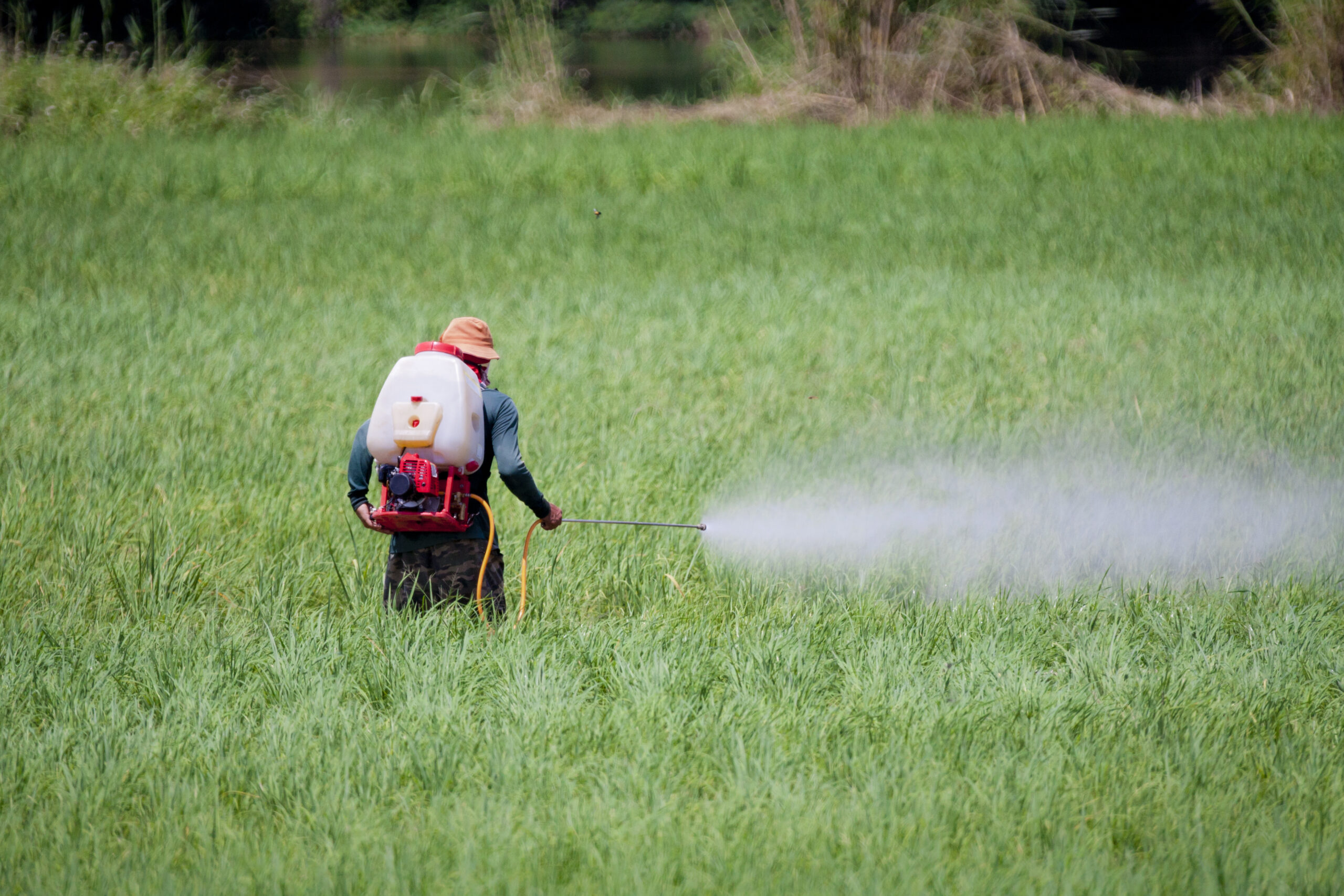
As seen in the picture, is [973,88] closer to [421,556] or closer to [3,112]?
[3,112]

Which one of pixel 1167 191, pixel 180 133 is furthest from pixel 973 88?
pixel 180 133

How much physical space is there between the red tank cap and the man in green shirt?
21mm

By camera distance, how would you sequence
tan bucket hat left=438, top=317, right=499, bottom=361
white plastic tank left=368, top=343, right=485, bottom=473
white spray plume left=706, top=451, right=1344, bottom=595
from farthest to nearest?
white spray plume left=706, top=451, right=1344, bottom=595 → tan bucket hat left=438, top=317, right=499, bottom=361 → white plastic tank left=368, top=343, right=485, bottom=473

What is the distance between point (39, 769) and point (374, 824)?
907 millimetres

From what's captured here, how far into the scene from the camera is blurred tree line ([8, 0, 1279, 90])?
69.8 ft

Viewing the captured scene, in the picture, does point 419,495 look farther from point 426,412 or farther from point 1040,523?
point 1040,523

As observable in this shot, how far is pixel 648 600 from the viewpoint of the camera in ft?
14.3

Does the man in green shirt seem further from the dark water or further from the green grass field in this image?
the dark water

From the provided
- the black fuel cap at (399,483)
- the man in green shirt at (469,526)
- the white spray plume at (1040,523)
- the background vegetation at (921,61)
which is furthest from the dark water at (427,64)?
the black fuel cap at (399,483)

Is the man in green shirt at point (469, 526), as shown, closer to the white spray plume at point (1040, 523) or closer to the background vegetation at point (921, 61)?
the white spray plume at point (1040, 523)

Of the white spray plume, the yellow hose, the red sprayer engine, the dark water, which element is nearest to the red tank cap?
the red sprayer engine

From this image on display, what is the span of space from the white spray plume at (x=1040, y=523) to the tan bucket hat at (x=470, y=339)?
1.48m

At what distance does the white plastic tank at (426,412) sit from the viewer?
3.27m

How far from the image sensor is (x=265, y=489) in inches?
214
